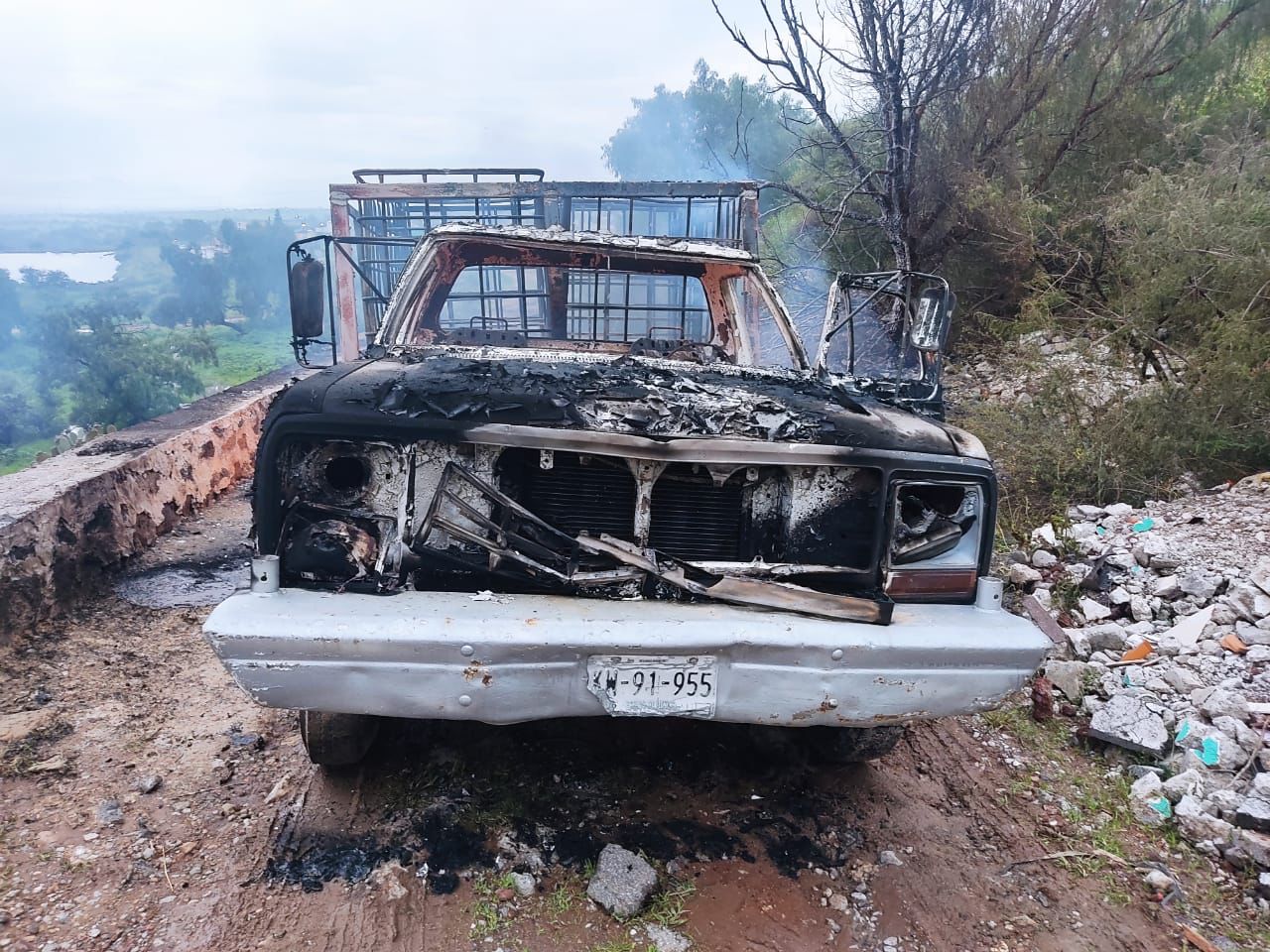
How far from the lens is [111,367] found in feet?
38.7

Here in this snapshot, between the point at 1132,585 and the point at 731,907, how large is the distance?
319cm

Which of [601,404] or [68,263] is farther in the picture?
[68,263]

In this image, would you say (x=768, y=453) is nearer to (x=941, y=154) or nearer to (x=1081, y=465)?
(x=1081, y=465)

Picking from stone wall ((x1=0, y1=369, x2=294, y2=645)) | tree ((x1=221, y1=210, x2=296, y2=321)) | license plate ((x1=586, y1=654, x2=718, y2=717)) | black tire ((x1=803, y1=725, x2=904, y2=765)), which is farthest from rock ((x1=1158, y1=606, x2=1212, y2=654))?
tree ((x1=221, y1=210, x2=296, y2=321))

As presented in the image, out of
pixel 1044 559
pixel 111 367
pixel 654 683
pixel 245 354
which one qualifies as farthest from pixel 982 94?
pixel 245 354

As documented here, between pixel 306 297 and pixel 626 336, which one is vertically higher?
pixel 306 297

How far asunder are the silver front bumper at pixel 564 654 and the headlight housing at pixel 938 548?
186mm

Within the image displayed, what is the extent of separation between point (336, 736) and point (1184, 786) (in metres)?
3.01

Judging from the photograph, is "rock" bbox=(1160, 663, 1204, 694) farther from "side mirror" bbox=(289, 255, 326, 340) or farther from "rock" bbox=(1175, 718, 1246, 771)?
"side mirror" bbox=(289, 255, 326, 340)

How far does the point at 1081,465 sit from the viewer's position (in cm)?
573

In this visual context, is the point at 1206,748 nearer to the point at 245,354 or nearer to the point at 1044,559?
the point at 1044,559

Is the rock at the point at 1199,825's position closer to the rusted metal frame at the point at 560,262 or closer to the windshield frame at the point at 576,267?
the windshield frame at the point at 576,267

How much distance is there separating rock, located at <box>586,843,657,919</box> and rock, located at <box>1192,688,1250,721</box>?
240 centimetres

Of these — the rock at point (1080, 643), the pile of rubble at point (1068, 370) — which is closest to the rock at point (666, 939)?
the rock at point (1080, 643)
